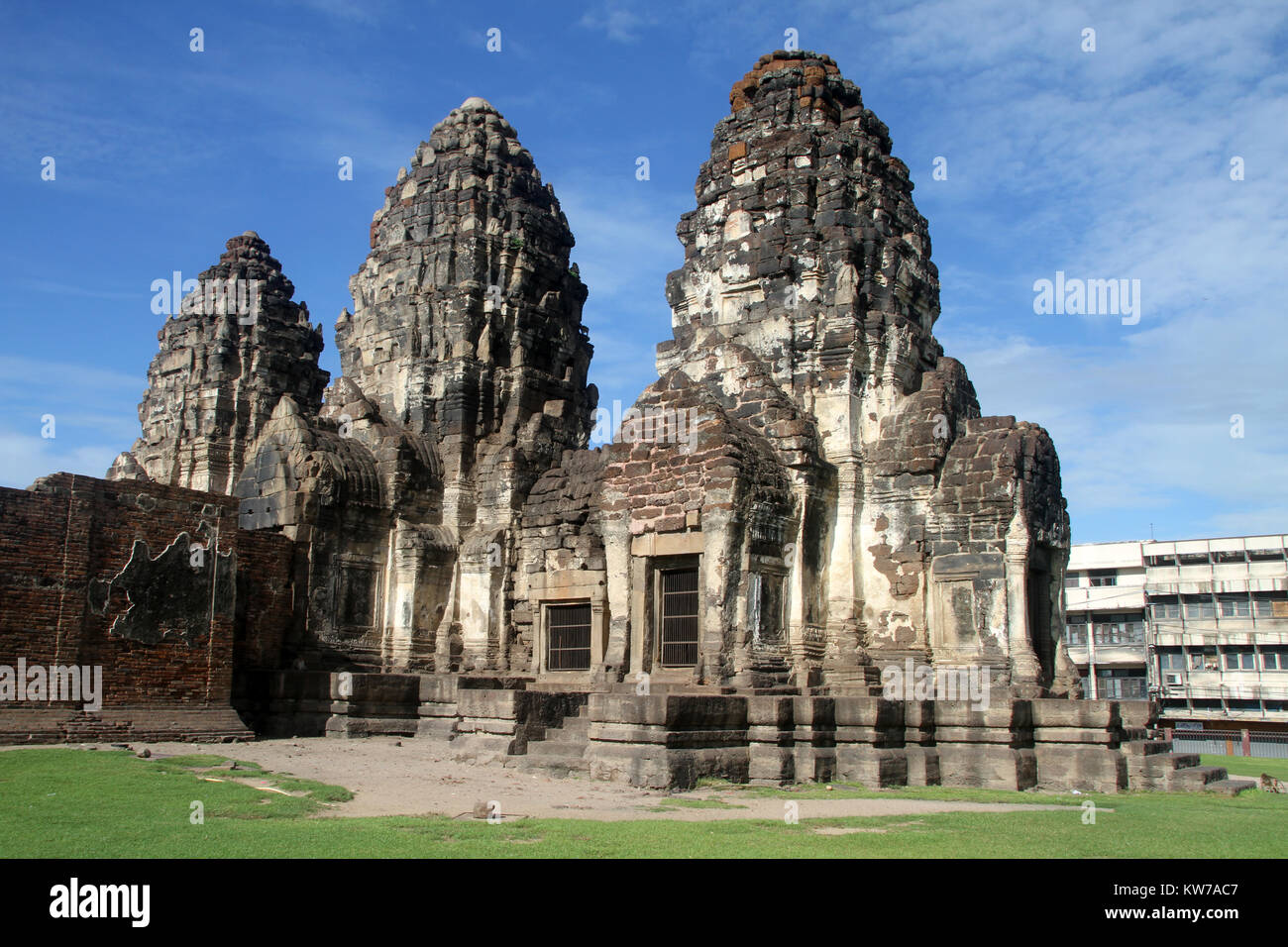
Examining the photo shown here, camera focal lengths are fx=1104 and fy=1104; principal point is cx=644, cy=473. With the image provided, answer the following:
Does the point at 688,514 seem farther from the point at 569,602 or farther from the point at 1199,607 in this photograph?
the point at 1199,607

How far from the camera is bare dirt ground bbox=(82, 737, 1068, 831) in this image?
1014cm

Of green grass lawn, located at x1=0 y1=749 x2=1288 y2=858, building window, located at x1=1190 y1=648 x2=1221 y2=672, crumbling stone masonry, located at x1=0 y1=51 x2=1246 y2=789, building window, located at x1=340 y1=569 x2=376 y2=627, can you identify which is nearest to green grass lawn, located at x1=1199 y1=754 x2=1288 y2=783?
crumbling stone masonry, located at x1=0 y1=51 x2=1246 y2=789

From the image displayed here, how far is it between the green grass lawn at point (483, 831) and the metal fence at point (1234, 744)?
15.5m

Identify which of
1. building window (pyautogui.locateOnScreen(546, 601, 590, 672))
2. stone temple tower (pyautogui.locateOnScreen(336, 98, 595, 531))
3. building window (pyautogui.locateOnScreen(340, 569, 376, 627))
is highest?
stone temple tower (pyautogui.locateOnScreen(336, 98, 595, 531))

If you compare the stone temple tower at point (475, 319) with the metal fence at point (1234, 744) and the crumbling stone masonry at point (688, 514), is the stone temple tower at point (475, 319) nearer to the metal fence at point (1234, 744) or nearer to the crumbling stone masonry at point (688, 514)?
the crumbling stone masonry at point (688, 514)

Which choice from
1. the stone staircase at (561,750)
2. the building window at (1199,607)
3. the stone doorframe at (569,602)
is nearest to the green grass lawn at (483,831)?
the stone staircase at (561,750)

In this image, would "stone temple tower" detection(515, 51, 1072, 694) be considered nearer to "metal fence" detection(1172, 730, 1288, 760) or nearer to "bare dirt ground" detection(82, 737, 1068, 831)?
"bare dirt ground" detection(82, 737, 1068, 831)

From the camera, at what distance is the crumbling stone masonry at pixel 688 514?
1379 cm

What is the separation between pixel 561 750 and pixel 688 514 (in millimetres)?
3696

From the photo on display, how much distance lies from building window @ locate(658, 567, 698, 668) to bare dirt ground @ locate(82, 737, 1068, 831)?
301 cm

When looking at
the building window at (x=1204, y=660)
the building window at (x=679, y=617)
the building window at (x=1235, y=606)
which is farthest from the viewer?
the building window at (x=1204, y=660)
